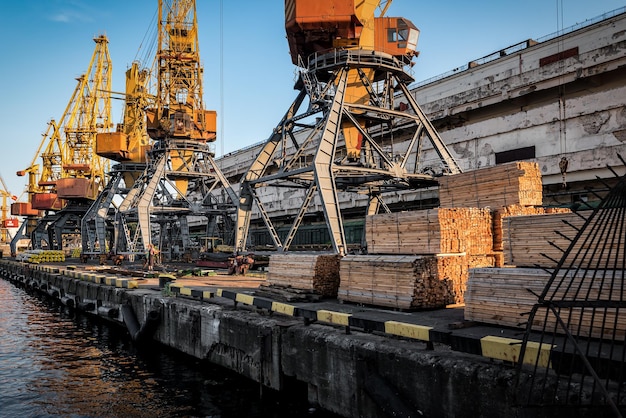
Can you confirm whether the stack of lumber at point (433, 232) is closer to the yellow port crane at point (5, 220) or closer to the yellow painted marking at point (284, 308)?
the yellow painted marking at point (284, 308)

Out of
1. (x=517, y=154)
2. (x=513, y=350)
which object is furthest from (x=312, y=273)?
(x=517, y=154)

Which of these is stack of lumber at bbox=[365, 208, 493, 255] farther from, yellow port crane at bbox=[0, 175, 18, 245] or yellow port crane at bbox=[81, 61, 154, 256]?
yellow port crane at bbox=[0, 175, 18, 245]

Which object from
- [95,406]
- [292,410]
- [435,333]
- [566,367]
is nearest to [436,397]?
[435,333]

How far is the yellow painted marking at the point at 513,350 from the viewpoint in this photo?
21.4ft

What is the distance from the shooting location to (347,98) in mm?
25516

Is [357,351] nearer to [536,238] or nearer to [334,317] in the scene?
[334,317]

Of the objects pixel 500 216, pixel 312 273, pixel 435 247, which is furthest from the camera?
pixel 312 273

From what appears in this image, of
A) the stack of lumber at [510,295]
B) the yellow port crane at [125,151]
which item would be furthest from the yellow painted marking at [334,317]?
the yellow port crane at [125,151]

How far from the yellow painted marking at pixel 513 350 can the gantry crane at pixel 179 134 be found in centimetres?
3441

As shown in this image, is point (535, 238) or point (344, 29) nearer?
point (535, 238)

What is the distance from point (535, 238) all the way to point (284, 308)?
584 centimetres

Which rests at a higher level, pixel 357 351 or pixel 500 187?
pixel 500 187

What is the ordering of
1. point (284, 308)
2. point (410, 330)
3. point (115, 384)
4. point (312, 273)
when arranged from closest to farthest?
point (410, 330) < point (284, 308) < point (115, 384) < point (312, 273)

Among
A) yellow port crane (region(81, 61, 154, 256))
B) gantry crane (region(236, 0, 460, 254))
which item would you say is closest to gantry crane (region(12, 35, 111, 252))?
yellow port crane (region(81, 61, 154, 256))
